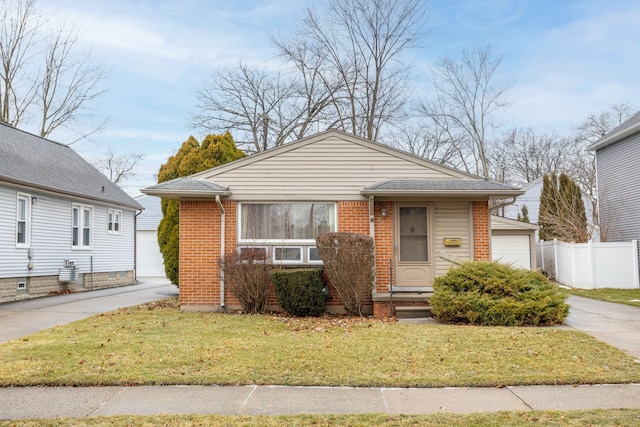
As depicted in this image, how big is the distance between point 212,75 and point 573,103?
900 inches

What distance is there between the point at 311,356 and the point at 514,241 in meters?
15.8

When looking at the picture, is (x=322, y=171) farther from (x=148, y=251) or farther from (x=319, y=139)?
(x=148, y=251)

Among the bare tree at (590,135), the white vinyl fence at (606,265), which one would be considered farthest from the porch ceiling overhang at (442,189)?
the bare tree at (590,135)

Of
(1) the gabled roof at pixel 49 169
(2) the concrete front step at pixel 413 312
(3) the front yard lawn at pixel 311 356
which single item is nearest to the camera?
(3) the front yard lawn at pixel 311 356

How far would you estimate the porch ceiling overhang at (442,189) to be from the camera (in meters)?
10.9

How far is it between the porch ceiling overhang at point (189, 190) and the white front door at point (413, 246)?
3.94 m

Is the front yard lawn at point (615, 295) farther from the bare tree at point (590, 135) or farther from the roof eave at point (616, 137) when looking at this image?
the bare tree at point (590, 135)

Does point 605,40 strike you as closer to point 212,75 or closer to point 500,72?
point 500,72

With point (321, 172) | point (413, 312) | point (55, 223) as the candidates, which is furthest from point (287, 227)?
point (55, 223)

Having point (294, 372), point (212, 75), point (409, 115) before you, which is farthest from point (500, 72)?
point (294, 372)

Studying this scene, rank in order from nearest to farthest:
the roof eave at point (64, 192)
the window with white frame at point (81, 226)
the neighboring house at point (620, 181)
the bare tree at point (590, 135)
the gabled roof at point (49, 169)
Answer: the roof eave at point (64, 192)
the gabled roof at point (49, 169)
the neighboring house at point (620, 181)
the window with white frame at point (81, 226)
the bare tree at point (590, 135)

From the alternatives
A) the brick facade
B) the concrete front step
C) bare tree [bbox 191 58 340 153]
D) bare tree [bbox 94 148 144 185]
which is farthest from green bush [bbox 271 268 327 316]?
bare tree [bbox 94 148 144 185]

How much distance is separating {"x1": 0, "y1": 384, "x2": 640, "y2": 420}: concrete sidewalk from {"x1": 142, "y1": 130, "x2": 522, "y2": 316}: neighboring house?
5.88 m

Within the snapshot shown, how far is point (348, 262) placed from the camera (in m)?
10.3
